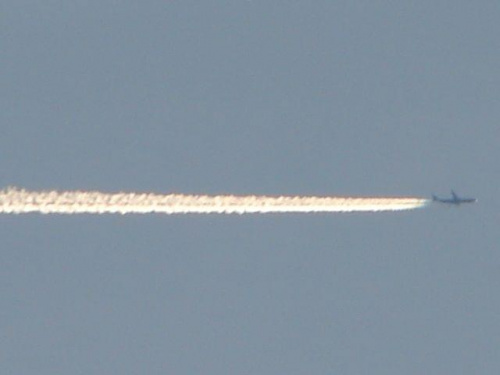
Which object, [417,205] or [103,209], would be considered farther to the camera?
[417,205]

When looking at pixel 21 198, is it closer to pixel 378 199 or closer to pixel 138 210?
pixel 138 210

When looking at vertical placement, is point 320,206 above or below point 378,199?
below

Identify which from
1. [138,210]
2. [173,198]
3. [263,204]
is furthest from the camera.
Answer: [263,204]

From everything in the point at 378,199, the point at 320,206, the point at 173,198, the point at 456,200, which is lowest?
the point at 173,198

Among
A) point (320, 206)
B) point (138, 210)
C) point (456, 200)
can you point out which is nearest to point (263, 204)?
point (320, 206)

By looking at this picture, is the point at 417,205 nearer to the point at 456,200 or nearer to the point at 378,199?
the point at 378,199

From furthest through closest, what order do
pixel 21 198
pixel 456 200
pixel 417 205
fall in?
pixel 456 200
pixel 417 205
pixel 21 198
